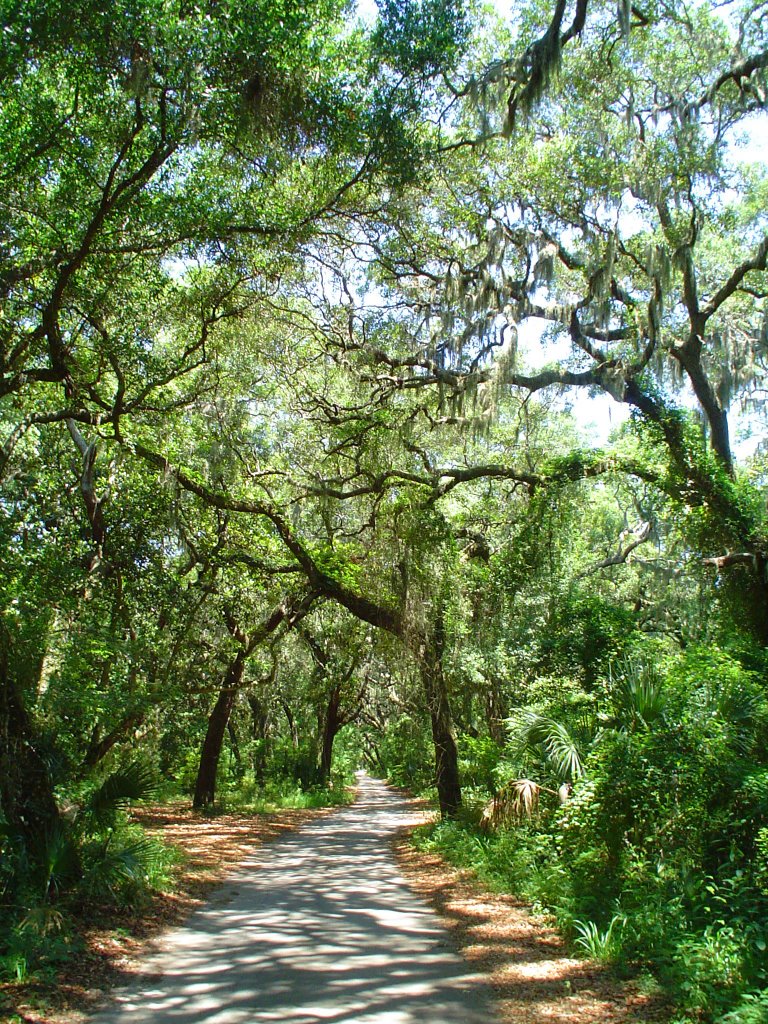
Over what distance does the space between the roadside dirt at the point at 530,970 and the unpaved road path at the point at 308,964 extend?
194 millimetres

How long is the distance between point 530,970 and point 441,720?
28.0 ft

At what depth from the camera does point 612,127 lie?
A: 1166 cm

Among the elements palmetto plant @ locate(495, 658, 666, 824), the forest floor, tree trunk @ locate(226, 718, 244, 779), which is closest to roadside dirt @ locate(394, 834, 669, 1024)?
the forest floor

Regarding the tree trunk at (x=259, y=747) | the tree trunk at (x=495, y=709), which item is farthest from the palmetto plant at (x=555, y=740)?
the tree trunk at (x=259, y=747)

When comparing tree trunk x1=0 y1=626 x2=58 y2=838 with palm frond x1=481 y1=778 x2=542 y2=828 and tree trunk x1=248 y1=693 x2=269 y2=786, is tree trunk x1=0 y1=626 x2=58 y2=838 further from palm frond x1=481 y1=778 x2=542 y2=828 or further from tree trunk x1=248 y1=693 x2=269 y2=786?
tree trunk x1=248 y1=693 x2=269 y2=786

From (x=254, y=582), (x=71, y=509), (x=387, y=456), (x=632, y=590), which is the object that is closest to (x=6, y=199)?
(x=71, y=509)

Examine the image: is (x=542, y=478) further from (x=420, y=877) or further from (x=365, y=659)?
(x=365, y=659)

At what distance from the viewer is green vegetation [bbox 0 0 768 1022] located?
6.50 metres

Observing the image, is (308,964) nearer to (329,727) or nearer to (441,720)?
(441,720)

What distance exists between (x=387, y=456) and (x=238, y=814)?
34.6 ft

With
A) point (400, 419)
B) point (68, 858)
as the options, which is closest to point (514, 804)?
point (68, 858)

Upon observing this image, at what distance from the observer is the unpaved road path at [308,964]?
462 centimetres

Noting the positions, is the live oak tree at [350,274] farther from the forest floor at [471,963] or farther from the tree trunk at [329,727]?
the tree trunk at [329,727]

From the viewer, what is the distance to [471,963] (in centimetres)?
576
